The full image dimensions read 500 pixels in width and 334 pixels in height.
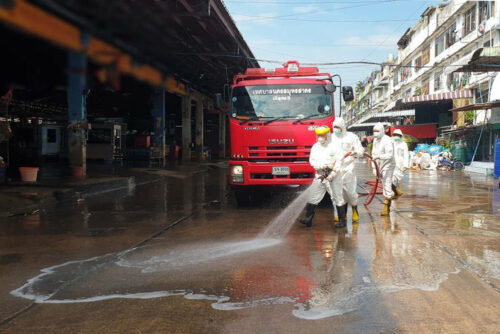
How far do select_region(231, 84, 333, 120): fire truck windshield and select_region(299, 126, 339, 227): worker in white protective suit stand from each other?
6.64 feet

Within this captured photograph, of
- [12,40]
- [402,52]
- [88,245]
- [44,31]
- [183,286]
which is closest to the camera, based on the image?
[44,31]

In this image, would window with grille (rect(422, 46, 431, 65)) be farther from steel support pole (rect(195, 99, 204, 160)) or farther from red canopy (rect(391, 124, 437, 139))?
steel support pole (rect(195, 99, 204, 160))

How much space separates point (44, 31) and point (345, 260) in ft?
16.9

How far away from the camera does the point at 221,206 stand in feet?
37.2

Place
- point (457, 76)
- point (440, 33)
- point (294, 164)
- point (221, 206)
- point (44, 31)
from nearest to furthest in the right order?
point (44, 31) → point (294, 164) → point (221, 206) → point (457, 76) → point (440, 33)

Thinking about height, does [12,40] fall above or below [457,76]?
below

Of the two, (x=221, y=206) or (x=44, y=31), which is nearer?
(x=44, y=31)

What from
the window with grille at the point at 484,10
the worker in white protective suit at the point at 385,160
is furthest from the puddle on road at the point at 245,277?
the window with grille at the point at 484,10

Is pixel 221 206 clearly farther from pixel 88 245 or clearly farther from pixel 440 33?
pixel 440 33

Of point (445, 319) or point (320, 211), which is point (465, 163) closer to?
point (320, 211)

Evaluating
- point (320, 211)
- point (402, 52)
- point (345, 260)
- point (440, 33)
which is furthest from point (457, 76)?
point (345, 260)

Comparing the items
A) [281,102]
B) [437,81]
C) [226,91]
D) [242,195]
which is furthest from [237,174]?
[437,81]

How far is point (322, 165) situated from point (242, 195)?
3224mm

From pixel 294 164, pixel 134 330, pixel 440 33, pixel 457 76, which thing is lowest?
pixel 134 330
